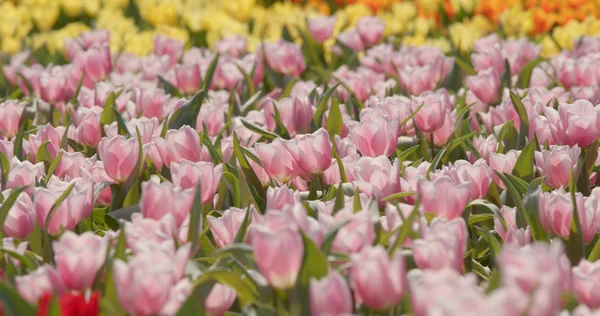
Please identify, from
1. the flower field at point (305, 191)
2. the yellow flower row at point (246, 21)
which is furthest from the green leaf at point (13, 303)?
the yellow flower row at point (246, 21)

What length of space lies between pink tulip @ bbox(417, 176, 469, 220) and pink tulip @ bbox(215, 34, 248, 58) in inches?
129

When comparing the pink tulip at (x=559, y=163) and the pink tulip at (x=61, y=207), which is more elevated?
the pink tulip at (x=61, y=207)

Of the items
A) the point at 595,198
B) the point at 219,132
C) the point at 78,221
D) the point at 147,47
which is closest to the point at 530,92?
the point at 219,132

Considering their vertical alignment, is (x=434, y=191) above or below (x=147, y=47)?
above

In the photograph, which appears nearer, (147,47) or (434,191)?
(434,191)

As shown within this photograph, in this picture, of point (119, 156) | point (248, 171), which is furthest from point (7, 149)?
point (248, 171)

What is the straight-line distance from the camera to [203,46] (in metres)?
6.61

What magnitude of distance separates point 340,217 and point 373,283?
0.33m

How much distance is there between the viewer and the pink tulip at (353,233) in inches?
70.7

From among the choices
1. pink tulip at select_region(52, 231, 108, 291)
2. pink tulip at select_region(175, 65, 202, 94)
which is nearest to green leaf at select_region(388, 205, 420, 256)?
pink tulip at select_region(52, 231, 108, 291)

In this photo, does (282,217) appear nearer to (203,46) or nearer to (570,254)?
(570,254)

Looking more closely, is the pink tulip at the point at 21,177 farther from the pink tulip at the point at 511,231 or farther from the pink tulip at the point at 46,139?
the pink tulip at the point at 511,231

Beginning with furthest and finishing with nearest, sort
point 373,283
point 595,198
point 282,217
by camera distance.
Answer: point 595,198 < point 282,217 < point 373,283

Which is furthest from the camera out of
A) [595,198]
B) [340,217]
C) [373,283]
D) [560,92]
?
Result: [560,92]
